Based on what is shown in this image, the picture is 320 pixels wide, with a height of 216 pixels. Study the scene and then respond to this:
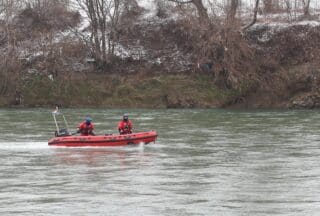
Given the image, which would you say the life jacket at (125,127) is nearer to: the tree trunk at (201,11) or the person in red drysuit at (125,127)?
the person in red drysuit at (125,127)

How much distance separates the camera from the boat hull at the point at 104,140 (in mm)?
29609

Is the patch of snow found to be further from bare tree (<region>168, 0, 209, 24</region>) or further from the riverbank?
the riverbank

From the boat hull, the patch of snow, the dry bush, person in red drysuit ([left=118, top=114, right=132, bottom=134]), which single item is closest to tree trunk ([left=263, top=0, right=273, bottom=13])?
the patch of snow

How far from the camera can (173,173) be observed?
22922 millimetres

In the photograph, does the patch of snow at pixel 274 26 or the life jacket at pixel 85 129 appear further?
the patch of snow at pixel 274 26

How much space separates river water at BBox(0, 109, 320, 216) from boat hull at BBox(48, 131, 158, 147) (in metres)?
0.31

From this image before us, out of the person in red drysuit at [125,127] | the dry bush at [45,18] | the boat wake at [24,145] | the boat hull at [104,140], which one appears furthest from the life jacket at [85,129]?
the dry bush at [45,18]

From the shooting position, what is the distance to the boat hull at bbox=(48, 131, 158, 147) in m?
29.6

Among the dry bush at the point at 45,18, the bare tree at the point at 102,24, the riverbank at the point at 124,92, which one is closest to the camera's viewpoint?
the riverbank at the point at 124,92

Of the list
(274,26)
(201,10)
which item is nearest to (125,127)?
(201,10)

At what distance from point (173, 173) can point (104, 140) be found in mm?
7194

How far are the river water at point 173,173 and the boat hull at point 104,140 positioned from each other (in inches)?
12.2

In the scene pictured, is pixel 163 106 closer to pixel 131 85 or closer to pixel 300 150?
pixel 131 85

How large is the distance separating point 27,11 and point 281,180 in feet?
174
